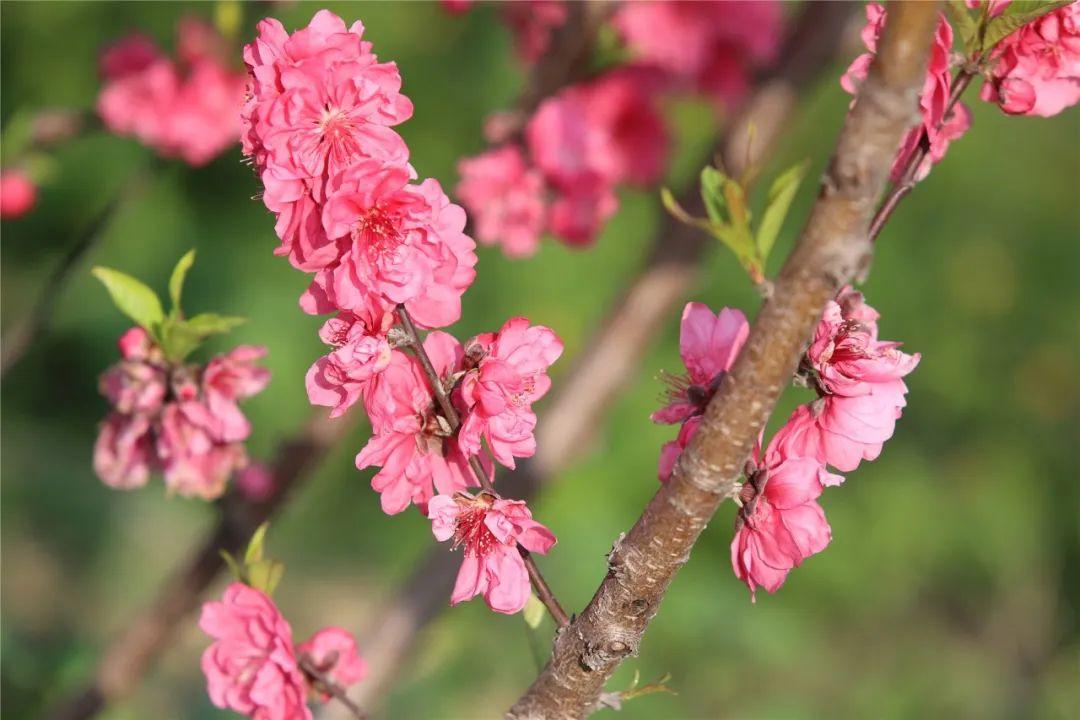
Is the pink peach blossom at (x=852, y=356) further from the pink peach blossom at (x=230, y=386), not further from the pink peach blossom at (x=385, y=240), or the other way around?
the pink peach blossom at (x=230, y=386)

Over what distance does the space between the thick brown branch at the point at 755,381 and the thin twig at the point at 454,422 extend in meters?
0.02

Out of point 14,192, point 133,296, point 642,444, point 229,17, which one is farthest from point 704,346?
point 642,444

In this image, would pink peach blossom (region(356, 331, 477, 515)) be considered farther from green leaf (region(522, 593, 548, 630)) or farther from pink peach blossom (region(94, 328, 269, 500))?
pink peach blossom (region(94, 328, 269, 500))

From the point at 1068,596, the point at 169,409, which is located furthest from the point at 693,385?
the point at 1068,596

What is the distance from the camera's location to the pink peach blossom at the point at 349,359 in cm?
59


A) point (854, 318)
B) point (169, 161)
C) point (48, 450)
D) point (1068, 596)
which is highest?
point (854, 318)

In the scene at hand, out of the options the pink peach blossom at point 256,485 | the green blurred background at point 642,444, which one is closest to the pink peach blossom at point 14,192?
the pink peach blossom at point 256,485

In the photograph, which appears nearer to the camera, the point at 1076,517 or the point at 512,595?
the point at 512,595

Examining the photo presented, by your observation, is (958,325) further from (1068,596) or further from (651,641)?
(651,641)

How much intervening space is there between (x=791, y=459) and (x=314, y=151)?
1.01 ft

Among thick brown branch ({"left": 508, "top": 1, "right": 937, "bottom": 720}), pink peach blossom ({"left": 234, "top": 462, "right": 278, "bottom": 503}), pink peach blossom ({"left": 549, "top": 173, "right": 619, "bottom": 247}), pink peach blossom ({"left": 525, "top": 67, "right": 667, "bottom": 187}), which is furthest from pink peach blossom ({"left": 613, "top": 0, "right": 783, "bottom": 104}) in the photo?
thick brown branch ({"left": 508, "top": 1, "right": 937, "bottom": 720})

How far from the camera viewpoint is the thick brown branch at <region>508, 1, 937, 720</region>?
1.47 feet

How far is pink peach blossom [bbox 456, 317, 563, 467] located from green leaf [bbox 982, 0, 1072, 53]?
292mm

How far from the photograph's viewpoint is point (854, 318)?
23.6 inches
